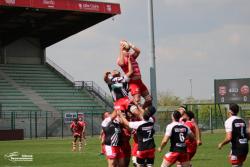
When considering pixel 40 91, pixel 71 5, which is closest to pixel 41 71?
pixel 40 91

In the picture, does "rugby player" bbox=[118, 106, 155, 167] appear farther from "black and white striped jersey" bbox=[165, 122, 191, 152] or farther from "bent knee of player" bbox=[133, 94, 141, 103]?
"black and white striped jersey" bbox=[165, 122, 191, 152]

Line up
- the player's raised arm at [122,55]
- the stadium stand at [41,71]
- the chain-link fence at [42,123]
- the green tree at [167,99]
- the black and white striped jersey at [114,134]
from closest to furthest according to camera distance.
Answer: the player's raised arm at [122,55]
the black and white striped jersey at [114,134]
the chain-link fence at [42,123]
the stadium stand at [41,71]
the green tree at [167,99]

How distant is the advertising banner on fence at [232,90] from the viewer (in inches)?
2382

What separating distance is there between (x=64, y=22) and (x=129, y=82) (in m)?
57.0

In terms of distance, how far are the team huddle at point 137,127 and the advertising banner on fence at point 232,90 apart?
1796 inches

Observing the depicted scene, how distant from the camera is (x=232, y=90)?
201 ft

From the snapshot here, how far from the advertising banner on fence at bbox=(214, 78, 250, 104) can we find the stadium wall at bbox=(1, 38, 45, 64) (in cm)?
2550

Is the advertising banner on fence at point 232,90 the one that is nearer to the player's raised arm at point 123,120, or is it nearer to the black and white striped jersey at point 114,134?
the black and white striped jersey at point 114,134

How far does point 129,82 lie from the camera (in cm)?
1523

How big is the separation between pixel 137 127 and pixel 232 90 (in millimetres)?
47506

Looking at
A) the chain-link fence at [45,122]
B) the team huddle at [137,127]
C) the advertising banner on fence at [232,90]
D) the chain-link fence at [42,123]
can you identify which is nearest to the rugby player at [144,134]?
the team huddle at [137,127]

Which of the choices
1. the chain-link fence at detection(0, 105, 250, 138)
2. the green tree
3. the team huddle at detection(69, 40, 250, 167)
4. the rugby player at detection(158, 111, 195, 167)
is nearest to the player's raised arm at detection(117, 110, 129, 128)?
the team huddle at detection(69, 40, 250, 167)

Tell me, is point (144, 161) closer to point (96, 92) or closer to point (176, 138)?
point (176, 138)

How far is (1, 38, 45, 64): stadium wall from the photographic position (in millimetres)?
74562
